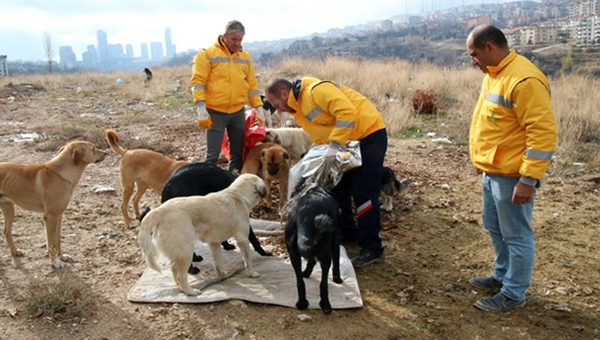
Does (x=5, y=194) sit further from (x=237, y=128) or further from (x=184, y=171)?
(x=237, y=128)

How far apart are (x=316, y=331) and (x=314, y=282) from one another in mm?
748

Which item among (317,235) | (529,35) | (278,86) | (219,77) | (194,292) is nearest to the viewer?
(317,235)

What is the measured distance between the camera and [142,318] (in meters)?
3.68

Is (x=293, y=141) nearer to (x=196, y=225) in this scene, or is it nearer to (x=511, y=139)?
(x=196, y=225)

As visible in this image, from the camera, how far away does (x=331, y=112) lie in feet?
13.7

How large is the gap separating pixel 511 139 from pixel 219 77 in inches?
148

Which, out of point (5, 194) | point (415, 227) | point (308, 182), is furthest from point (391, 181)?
point (5, 194)

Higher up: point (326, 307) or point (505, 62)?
point (505, 62)

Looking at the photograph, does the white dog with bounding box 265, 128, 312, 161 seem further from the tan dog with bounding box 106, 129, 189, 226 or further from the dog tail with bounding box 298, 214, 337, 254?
the dog tail with bounding box 298, 214, 337, 254

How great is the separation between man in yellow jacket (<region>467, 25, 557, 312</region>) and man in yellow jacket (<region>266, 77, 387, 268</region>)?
3.44 feet

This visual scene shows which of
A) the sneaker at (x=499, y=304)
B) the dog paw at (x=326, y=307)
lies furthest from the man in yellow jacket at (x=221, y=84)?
the sneaker at (x=499, y=304)

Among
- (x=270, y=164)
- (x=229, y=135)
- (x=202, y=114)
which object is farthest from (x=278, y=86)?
(x=229, y=135)

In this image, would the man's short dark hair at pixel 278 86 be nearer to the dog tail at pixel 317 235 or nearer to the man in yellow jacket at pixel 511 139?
the dog tail at pixel 317 235

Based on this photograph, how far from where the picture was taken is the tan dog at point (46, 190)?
14.5 feet
